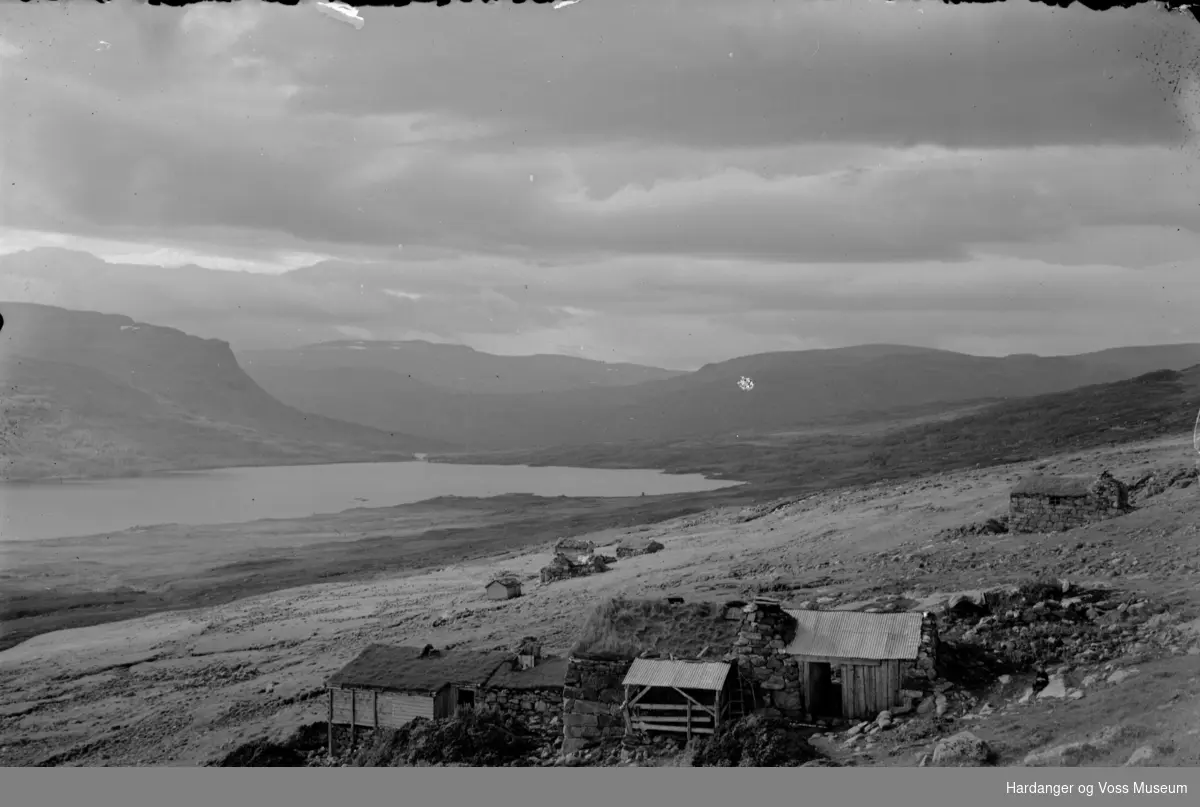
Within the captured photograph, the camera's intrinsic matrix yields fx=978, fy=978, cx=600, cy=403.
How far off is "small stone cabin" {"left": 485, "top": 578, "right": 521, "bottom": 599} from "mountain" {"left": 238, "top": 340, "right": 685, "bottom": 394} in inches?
111

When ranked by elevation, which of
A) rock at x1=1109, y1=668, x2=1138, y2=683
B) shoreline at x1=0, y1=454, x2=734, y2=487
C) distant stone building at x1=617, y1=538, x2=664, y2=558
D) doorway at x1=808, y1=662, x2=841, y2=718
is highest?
shoreline at x1=0, y1=454, x2=734, y2=487

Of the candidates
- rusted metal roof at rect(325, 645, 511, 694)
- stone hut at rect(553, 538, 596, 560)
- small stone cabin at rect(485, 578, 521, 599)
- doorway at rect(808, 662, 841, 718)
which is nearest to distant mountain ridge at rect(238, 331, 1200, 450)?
stone hut at rect(553, 538, 596, 560)

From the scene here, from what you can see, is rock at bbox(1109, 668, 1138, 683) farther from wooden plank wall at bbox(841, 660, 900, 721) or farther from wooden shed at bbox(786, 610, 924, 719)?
wooden plank wall at bbox(841, 660, 900, 721)

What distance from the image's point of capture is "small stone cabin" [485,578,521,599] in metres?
14.1

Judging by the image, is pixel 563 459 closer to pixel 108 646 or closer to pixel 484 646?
pixel 484 646

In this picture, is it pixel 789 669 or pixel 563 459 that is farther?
pixel 563 459

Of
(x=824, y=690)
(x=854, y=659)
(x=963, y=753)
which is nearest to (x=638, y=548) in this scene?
(x=824, y=690)

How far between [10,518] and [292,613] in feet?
11.6

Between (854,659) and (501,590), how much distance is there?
651cm

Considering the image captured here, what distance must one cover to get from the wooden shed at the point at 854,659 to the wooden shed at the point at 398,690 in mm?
3121

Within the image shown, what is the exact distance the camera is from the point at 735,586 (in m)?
12.4

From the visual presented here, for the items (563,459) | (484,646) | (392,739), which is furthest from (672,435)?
(392,739)

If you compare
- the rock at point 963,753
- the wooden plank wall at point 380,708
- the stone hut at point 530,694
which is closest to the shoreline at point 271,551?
the wooden plank wall at point 380,708

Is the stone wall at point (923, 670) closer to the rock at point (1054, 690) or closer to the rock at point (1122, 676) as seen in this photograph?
the rock at point (1054, 690)
